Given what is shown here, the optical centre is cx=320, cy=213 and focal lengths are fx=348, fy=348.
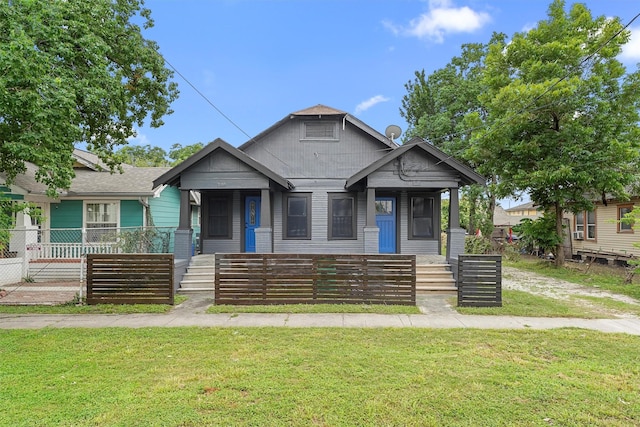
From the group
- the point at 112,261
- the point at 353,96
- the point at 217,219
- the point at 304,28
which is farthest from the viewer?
the point at 353,96

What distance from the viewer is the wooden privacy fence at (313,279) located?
769cm

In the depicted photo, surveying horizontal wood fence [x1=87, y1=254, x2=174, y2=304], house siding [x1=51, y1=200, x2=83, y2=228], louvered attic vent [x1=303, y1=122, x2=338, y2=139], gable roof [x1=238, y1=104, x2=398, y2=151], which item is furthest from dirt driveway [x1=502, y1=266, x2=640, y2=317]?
house siding [x1=51, y1=200, x2=83, y2=228]

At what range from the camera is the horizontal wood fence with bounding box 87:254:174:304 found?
7.65 meters

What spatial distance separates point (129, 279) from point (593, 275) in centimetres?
1472

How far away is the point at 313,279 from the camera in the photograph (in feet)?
25.4

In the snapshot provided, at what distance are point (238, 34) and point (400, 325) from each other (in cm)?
1267

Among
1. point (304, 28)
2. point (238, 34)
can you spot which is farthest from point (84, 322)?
point (304, 28)

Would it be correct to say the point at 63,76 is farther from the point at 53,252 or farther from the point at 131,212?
the point at 53,252

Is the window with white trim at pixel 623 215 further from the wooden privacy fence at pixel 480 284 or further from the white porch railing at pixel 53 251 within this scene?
the white porch railing at pixel 53 251

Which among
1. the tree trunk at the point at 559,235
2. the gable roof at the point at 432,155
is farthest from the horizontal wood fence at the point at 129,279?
the tree trunk at the point at 559,235

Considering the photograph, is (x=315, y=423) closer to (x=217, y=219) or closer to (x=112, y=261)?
(x=112, y=261)

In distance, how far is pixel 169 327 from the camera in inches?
239

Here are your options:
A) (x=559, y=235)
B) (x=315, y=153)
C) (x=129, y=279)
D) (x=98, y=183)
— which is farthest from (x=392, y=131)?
(x=98, y=183)

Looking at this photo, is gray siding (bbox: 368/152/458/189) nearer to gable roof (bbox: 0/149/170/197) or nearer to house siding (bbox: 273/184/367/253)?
house siding (bbox: 273/184/367/253)
